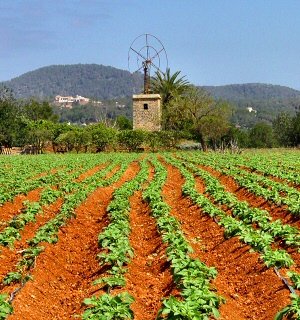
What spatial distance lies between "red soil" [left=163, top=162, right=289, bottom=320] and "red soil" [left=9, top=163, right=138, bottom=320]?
208 centimetres

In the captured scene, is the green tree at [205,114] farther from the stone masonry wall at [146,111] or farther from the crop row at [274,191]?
the crop row at [274,191]

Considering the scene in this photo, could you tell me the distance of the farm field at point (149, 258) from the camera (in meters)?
6.48

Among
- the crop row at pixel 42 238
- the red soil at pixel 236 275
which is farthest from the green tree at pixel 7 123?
the red soil at pixel 236 275

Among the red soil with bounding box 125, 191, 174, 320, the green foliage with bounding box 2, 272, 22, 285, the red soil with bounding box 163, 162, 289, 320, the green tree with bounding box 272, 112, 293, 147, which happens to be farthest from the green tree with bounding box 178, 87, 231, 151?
the green foliage with bounding box 2, 272, 22, 285

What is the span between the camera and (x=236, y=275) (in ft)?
28.0

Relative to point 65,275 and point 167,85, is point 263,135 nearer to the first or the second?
point 167,85

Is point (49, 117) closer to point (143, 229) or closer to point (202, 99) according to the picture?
point (202, 99)

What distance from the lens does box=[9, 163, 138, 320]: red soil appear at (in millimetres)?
6857

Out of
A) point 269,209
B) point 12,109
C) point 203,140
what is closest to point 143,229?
point 269,209

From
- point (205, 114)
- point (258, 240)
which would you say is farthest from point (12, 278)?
point (205, 114)

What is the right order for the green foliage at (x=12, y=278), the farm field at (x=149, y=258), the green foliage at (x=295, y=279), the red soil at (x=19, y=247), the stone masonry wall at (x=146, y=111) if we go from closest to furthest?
the farm field at (x=149, y=258)
the green foliage at (x=295, y=279)
the green foliage at (x=12, y=278)
the red soil at (x=19, y=247)
the stone masonry wall at (x=146, y=111)

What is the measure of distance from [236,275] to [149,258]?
1736 mm

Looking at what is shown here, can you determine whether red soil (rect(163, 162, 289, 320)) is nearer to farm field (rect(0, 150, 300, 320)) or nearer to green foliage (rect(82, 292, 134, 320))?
farm field (rect(0, 150, 300, 320))

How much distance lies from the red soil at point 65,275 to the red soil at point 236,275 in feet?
6.81
